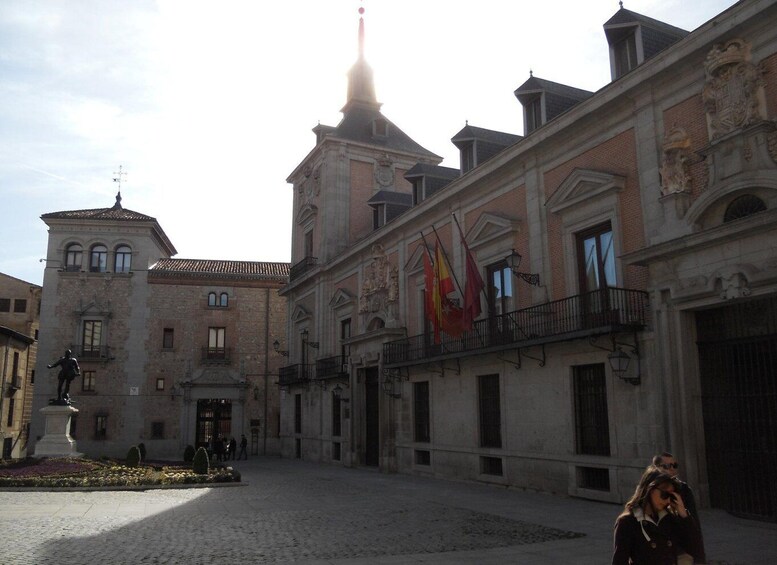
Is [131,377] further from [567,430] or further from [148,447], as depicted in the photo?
[567,430]

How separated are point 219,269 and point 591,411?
3161 centimetres

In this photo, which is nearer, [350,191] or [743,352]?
[743,352]

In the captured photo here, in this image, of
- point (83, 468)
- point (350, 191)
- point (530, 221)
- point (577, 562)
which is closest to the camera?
point (577, 562)

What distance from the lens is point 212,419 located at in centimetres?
3997

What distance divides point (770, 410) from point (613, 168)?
20.2ft

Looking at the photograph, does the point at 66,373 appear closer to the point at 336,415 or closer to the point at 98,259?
the point at 336,415

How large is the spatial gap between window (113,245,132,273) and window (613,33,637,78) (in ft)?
109

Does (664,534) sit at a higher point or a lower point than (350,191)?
lower

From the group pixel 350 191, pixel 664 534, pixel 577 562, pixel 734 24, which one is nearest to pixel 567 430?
pixel 577 562

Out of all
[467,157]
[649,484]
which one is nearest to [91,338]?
[467,157]

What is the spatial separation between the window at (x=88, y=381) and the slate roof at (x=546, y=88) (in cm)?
3062

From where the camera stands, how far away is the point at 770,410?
Result: 11.8 meters

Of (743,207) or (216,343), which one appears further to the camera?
(216,343)

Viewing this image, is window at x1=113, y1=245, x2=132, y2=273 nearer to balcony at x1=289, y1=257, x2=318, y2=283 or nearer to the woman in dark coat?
balcony at x1=289, y1=257, x2=318, y2=283
